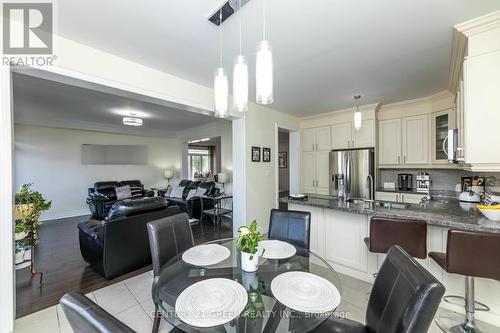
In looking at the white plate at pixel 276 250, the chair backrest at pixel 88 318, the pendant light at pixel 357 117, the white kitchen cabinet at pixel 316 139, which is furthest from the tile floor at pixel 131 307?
the white kitchen cabinet at pixel 316 139

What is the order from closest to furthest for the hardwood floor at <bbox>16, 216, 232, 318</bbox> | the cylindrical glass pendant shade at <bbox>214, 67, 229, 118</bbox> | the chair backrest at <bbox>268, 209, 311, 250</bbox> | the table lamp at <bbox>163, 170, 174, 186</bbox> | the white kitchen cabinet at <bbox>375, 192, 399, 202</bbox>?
the cylindrical glass pendant shade at <bbox>214, 67, 229, 118</bbox> → the chair backrest at <bbox>268, 209, 311, 250</bbox> → the hardwood floor at <bbox>16, 216, 232, 318</bbox> → the white kitchen cabinet at <bbox>375, 192, 399, 202</bbox> → the table lamp at <bbox>163, 170, 174, 186</bbox>

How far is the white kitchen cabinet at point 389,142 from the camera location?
154 inches

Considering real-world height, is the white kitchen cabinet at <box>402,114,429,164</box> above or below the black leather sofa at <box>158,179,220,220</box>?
above

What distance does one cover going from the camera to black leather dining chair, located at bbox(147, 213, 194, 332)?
5.58 feet

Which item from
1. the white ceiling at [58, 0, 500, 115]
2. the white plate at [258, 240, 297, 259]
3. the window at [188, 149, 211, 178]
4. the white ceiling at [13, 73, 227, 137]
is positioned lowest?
the white plate at [258, 240, 297, 259]

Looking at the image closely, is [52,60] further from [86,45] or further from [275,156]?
[275,156]

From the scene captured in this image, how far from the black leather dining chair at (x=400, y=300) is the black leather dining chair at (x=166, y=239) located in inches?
48.8

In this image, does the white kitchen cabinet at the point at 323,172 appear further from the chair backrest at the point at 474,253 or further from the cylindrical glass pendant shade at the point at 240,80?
the cylindrical glass pendant shade at the point at 240,80

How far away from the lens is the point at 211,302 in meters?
1.07

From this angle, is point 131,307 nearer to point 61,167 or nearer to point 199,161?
point 61,167

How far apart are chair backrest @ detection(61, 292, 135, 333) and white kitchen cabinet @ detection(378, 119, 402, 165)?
14.9ft

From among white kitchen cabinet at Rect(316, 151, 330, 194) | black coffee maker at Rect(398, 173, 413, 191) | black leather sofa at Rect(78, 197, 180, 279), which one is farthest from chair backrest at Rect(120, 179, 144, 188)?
black coffee maker at Rect(398, 173, 413, 191)

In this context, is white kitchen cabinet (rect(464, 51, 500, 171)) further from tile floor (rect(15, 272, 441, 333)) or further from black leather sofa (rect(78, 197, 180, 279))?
black leather sofa (rect(78, 197, 180, 279))

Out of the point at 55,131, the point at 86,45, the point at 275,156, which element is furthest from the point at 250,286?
the point at 55,131
